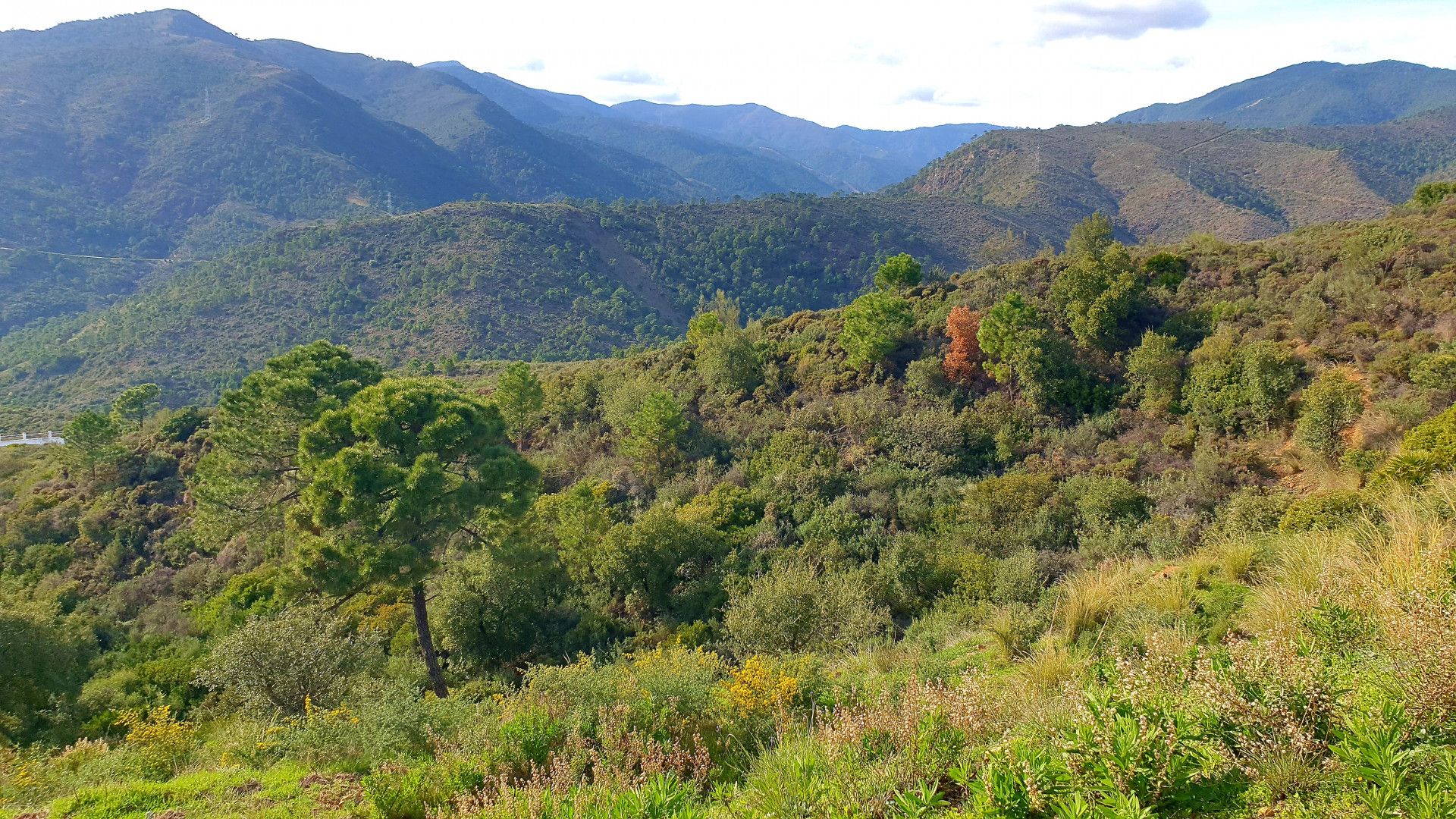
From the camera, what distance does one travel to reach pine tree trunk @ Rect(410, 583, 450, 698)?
1169cm

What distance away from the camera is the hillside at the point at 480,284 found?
193 feet

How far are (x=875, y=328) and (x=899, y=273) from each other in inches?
249

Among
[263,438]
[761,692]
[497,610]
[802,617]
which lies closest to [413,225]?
[263,438]

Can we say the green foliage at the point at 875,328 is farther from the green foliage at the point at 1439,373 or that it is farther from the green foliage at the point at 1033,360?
the green foliage at the point at 1439,373

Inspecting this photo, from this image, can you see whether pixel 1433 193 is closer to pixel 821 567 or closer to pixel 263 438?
pixel 821 567

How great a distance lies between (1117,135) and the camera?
120125mm

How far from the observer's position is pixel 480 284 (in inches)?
2648

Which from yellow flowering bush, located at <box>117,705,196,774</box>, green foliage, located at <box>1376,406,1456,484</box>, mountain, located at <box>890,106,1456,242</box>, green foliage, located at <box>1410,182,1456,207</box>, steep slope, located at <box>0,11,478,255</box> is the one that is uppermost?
steep slope, located at <box>0,11,478,255</box>

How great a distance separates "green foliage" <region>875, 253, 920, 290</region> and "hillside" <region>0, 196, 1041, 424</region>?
38767 mm

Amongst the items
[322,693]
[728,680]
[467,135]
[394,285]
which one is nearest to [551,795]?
[728,680]

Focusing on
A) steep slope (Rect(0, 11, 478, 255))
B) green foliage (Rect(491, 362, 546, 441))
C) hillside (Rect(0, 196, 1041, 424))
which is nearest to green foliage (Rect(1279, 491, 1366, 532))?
green foliage (Rect(491, 362, 546, 441))

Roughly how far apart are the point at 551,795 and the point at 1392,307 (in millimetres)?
22425

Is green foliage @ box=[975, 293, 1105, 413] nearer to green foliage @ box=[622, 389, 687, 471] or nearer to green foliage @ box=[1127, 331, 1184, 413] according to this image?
green foliage @ box=[1127, 331, 1184, 413]

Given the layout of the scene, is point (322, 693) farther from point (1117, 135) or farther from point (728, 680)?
point (1117, 135)
